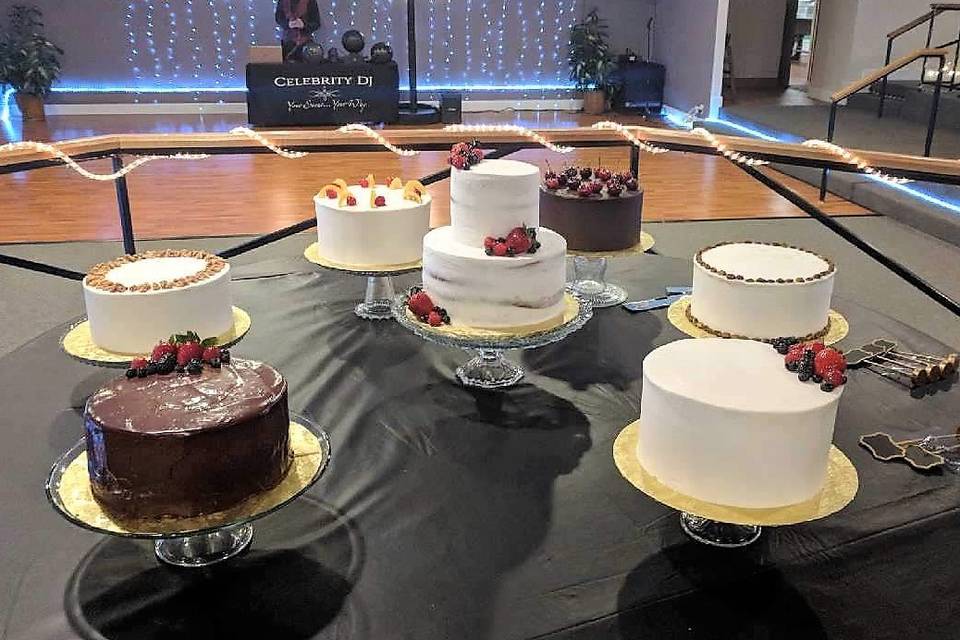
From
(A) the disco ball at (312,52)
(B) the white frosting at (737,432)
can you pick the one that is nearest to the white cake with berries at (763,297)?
(B) the white frosting at (737,432)

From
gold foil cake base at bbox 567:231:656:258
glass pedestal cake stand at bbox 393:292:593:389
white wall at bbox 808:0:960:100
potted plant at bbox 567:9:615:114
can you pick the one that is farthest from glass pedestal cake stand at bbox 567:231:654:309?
potted plant at bbox 567:9:615:114

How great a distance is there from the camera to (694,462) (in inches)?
47.4

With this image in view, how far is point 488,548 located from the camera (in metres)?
1.35

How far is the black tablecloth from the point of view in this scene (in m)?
1.20

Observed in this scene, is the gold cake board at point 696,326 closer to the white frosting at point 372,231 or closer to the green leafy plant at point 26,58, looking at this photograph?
the white frosting at point 372,231

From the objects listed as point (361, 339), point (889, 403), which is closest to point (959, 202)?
point (889, 403)

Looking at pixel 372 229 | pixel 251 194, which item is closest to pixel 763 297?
pixel 372 229

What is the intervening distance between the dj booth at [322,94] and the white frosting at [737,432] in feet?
27.0

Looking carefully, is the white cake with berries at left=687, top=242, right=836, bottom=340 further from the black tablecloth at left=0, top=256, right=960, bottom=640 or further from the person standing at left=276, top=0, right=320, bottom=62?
the person standing at left=276, top=0, right=320, bottom=62

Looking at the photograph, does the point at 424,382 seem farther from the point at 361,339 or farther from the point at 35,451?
the point at 35,451

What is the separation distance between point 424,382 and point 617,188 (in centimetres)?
91

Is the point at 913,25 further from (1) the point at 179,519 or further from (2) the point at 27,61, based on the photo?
(2) the point at 27,61

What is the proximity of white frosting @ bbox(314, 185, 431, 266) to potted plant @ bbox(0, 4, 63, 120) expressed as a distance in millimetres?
8268

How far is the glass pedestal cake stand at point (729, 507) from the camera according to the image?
1.18 metres
